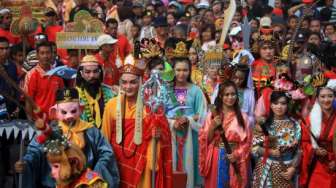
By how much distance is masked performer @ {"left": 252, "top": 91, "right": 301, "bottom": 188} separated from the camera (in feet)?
31.1

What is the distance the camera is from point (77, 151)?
7.70m

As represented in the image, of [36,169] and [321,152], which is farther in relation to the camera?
[321,152]

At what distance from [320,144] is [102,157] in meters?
2.55

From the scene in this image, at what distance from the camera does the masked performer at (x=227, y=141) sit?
380 inches

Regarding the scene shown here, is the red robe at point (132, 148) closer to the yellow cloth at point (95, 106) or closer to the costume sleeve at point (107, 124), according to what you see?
the costume sleeve at point (107, 124)

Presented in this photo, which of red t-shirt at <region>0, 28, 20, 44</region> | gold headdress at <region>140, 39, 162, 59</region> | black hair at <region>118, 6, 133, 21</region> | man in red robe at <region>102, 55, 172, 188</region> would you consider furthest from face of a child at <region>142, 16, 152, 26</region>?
man in red robe at <region>102, 55, 172, 188</region>

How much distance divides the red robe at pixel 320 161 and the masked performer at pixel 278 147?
11.8 inches

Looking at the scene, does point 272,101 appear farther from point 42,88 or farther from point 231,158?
point 42,88

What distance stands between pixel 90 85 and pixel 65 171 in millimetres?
2199

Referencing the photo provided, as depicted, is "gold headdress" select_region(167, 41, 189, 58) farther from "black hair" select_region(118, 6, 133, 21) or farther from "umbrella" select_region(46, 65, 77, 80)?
"black hair" select_region(118, 6, 133, 21)

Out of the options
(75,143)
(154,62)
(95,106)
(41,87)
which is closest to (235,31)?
(154,62)

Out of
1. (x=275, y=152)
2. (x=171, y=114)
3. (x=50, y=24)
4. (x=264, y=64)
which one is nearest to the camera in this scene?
(x=275, y=152)

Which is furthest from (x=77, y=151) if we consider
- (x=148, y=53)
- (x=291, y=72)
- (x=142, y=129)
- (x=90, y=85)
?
(x=291, y=72)

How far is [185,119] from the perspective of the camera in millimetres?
10188
